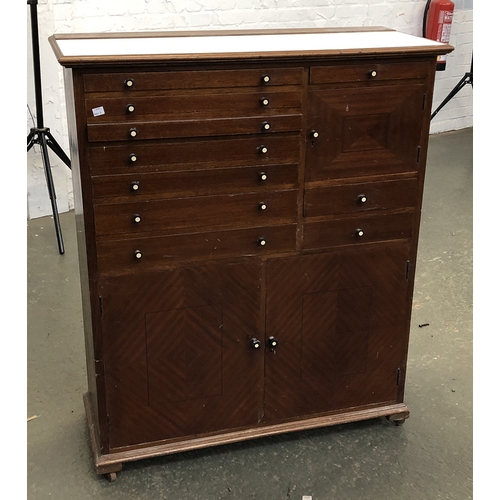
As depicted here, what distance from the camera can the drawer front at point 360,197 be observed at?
6.78ft

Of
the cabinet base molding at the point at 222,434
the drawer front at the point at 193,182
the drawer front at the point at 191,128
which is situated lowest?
the cabinet base molding at the point at 222,434

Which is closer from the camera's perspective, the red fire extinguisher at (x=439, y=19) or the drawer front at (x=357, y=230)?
the drawer front at (x=357, y=230)

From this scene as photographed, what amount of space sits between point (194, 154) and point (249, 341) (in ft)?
2.02

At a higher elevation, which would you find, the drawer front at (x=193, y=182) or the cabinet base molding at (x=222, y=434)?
the drawer front at (x=193, y=182)

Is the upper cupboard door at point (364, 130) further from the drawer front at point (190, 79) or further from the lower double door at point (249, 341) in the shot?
the lower double door at point (249, 341)

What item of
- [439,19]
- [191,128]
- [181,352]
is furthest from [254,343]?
[439,19]

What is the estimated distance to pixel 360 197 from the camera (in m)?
2.10

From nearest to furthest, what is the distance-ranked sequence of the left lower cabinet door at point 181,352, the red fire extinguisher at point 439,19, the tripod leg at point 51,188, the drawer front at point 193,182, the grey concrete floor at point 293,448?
the drawer front at point 193,182 → the left lower cabinet door at point 181,352 → the grey concrete floor at point 293,448 → the tripod leg at point 51,188 → the red fire extinguisher at point 439,19

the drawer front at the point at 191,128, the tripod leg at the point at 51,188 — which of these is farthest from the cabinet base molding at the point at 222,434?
the tripod leg at the point at 51,188

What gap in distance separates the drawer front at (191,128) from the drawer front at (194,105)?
1 centimetres

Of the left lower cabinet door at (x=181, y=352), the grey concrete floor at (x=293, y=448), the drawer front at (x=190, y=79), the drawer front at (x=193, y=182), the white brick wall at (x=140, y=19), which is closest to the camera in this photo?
the drawer front at (x=190, y=79)

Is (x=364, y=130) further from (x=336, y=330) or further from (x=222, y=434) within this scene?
(x=222, y=434)

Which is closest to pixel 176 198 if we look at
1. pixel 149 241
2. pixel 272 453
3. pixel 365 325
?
pixel 149 241

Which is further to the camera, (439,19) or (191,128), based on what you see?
(439,19)
